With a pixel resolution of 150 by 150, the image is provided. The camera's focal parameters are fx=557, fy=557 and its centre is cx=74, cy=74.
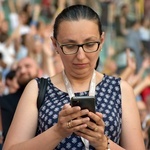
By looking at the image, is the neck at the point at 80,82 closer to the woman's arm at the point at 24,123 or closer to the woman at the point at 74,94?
the woman at the point at 74,94

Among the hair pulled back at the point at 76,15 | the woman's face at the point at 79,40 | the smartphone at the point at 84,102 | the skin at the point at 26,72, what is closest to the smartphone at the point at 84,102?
the smartphone at the point at 84,102

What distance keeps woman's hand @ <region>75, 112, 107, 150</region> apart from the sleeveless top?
0.37ft

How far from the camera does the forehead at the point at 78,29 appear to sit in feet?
8.52

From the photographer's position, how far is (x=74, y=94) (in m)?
2.65

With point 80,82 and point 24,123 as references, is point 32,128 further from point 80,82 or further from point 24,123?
point 80,82

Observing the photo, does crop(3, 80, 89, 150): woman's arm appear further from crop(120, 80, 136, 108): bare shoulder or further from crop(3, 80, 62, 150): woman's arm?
crop(120, 80, 136, 108): bare shoulder

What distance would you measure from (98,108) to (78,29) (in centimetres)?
38

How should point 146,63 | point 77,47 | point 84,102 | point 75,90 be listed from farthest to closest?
1. point 146,63
2. point 75,90
3. point 77,47
4. point 84,102

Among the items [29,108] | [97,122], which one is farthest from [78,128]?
[29,108]

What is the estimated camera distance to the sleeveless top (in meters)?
2.53

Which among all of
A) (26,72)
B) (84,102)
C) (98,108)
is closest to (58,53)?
(98,108)

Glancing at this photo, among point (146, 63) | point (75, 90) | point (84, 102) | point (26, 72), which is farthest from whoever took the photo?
point (146, 63)

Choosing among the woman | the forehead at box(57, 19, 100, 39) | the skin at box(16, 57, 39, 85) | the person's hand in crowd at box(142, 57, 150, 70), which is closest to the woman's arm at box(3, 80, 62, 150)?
the woman

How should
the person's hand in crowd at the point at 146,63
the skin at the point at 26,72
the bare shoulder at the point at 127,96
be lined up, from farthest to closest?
the person's hand in crowd at the point at 146,63 < the skin at the point at 26,72 < the bare shoulder at the point at 127,96
